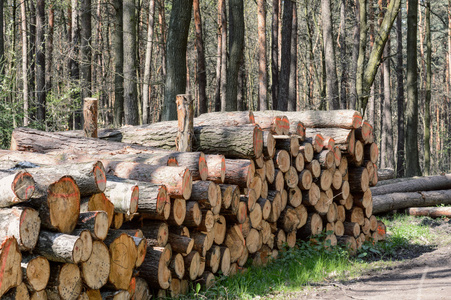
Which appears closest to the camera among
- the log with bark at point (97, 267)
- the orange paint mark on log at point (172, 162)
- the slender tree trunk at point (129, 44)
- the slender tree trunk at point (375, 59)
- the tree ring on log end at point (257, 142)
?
the log with bark at point (97, 267)

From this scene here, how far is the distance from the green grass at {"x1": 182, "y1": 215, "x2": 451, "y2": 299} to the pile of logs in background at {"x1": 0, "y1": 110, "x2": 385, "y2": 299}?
21 centimetres

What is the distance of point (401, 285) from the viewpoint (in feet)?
18.5

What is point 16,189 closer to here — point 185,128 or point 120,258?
point 120,258

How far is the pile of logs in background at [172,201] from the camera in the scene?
352cm

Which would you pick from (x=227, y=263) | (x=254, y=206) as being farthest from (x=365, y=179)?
(x=227, y=263)

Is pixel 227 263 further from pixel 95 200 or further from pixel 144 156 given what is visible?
pixel 95 200


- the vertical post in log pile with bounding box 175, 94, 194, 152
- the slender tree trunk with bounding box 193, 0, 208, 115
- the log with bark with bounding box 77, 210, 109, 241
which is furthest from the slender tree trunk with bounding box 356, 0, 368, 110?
the log with bark with bounding box 77, 210, 109, 241

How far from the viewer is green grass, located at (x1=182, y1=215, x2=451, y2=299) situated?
5.33m

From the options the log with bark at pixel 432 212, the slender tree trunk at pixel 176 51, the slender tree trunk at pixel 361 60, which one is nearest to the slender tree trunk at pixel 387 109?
the slender tree trunk at pixel 361 60

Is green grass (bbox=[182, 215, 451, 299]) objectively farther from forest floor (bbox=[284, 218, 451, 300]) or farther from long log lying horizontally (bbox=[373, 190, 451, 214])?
long log lying horizontally (bbox=[373, 190, 451, 214])

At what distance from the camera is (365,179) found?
823 centimetres

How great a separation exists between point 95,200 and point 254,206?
2.74 m

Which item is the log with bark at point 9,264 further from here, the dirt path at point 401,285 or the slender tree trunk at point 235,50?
the slender tree trunk at point 235,50

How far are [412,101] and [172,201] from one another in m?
13.5
